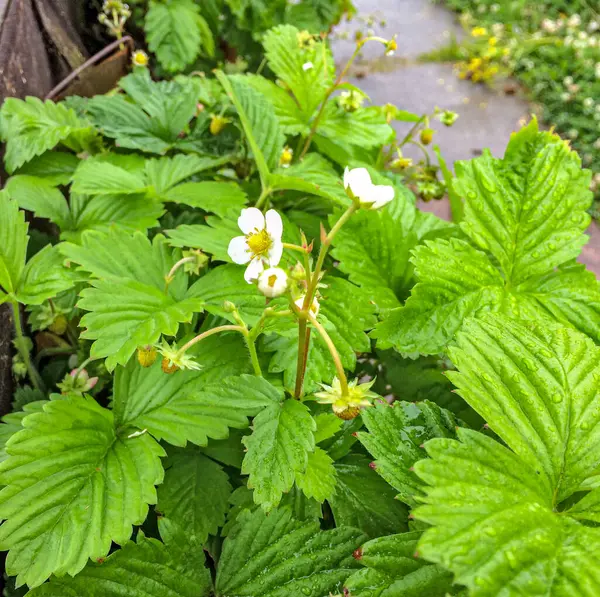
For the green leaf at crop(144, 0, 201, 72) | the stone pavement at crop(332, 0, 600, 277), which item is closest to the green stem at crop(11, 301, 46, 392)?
the green leaf at crop(144, 0, 201, 72)

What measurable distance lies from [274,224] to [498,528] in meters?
0.40

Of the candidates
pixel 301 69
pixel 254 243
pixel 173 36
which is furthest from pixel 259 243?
pixel 173 36

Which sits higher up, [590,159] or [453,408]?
[453,408]

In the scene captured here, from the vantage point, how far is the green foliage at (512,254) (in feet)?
2.57

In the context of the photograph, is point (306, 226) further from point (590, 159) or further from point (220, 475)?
point (590, 159)

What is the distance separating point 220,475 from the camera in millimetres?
785

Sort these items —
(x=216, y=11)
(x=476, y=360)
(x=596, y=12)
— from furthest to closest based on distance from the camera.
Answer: (x=596, y=12) → (x=216, y=11) → (x=476, y=360)

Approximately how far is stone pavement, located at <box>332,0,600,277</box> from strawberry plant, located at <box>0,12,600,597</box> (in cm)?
181

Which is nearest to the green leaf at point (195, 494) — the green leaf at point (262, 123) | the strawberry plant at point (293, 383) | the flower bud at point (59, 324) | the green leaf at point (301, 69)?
the strawberry plant at point (293, 383)

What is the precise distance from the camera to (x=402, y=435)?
2.18 feet

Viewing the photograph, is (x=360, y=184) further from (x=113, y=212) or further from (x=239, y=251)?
(x=113, y=212)

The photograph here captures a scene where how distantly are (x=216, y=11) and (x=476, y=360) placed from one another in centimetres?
184

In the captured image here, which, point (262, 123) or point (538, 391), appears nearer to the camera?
point (538, 391)

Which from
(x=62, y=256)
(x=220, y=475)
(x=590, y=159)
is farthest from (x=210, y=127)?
(x=590, y=159)
